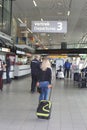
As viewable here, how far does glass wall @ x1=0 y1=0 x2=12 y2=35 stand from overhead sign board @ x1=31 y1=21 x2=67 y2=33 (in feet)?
8.13

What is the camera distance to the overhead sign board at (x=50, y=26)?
→ 1680 cm

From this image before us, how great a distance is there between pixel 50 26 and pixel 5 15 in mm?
4090

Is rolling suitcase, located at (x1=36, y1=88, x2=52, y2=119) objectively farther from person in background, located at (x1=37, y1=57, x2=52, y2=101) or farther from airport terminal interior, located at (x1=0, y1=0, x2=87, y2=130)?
person in background, located at (x1=37, y1=57, x2=52, y2=101)

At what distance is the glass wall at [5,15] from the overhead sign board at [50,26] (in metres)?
2.48

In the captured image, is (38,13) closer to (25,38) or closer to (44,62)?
(25,38)

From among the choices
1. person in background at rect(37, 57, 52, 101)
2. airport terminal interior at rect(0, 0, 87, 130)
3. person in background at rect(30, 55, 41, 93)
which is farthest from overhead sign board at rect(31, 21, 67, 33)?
person in background at rect(37, 57, 52, 101)

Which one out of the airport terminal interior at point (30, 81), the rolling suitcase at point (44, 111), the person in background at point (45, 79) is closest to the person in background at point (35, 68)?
the airport terminal interior at point (30, 81)

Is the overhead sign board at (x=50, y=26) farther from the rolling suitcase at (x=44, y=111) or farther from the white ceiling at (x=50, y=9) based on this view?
the rolling suitcase at (x=44, y=111)

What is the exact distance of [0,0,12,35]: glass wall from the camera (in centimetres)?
1854

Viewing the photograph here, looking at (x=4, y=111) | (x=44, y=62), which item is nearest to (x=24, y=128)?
(x=4, y=111)

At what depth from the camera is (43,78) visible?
855cm

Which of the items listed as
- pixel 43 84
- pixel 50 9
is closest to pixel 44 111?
pixel 43 84

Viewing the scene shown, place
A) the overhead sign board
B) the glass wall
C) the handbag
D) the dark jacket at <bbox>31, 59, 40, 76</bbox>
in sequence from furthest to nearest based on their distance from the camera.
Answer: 1. the glass wall
2. the overhead sign board
3. the dark jacket at <bbox>31, 59, 40, 76</bbox>
4. the handbag

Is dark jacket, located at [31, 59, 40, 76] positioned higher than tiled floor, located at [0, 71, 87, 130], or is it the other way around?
dark jacket, located at [31, 59, 40, 76]
